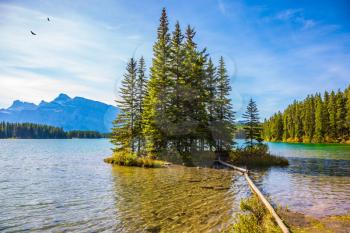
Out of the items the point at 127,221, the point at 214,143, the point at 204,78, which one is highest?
the point at 204,78

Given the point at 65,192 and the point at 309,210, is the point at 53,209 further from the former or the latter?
the point at 309,210

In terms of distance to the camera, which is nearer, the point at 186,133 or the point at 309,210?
the point at 309,210

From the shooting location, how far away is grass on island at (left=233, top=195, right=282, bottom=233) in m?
9.96

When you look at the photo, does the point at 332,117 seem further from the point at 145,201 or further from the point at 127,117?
the point at 145,201

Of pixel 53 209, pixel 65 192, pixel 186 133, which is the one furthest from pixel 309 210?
pixel 186 133

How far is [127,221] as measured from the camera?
12.5 meters

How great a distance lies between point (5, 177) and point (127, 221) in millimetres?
19015

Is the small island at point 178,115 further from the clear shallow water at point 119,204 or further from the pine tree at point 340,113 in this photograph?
the pine tree at point 340,113

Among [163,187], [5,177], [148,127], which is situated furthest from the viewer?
[148,127]

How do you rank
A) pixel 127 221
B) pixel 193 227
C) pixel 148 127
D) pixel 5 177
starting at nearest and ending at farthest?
pixel 193 227 < pixel 127 221 < pixel 5 177 < pixel 148 127

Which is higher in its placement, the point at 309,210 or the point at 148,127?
the point at 148,127

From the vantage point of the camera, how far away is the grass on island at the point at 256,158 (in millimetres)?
38531

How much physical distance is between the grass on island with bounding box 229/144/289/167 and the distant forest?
71.9m

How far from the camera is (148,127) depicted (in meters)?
38.0
